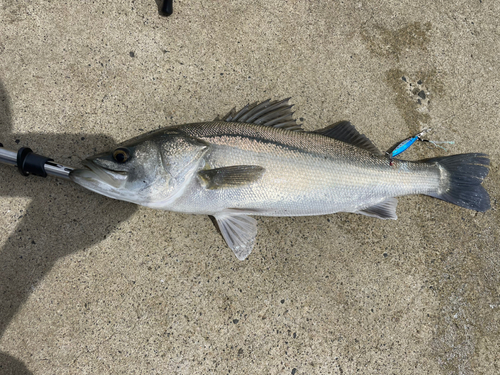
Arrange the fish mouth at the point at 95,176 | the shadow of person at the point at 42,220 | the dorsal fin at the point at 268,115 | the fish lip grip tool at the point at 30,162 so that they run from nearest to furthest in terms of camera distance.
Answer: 1. the fish mouth at the point at 95,176
2. the fish lip grip tool at the point at 30,162
3. the shadow of person at the point at 42,220
4. the dorsal fin at the point at 268,115

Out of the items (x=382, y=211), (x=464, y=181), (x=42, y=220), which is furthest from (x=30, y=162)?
(x=464, y=181)

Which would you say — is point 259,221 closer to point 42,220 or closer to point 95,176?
point 95,176

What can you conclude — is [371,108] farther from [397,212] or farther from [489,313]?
[489,313]

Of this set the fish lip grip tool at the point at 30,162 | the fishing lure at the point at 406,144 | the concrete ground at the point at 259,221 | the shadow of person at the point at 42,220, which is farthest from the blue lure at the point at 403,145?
the fish lip grip tool at the point at 30,162

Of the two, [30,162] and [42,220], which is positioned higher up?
[30,162]

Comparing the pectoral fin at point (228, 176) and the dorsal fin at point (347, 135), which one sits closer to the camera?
the pectoral fin at point (228, 176)

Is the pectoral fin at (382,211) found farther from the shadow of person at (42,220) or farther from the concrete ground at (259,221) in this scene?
the shadow of person at (42,220)
